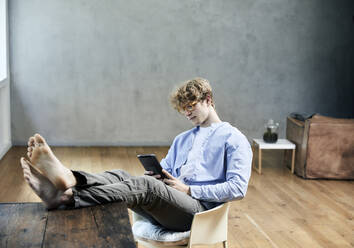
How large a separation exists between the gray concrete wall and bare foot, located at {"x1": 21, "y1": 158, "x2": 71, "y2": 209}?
4.42 metres

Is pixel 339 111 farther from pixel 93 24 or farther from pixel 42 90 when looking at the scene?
pixel 42 90

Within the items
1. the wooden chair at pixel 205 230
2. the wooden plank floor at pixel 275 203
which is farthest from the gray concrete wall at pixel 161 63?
the wooden chair at pixel 205 230

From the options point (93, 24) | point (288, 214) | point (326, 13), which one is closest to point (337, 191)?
point (288, 214)

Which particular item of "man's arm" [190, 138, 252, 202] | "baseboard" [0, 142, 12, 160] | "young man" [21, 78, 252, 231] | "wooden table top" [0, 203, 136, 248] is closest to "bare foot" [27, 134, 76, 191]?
"young man" [21, 78, 252, 231]

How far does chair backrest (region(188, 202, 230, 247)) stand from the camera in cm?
221

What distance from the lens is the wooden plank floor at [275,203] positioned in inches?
133

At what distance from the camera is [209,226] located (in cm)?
228

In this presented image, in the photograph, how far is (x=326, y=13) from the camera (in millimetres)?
6688

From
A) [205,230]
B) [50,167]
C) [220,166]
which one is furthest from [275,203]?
[50,167]

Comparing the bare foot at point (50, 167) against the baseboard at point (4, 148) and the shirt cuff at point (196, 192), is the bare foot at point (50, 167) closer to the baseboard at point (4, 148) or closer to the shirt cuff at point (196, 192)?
the shirt cuff at point (196, 192)

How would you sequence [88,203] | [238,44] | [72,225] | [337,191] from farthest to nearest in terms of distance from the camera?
[238,44] → [337,191] → [88,203] → [72,225]

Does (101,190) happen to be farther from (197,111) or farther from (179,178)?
(197,111)

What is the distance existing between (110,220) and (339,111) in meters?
5.71

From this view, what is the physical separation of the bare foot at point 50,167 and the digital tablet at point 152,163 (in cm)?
49
